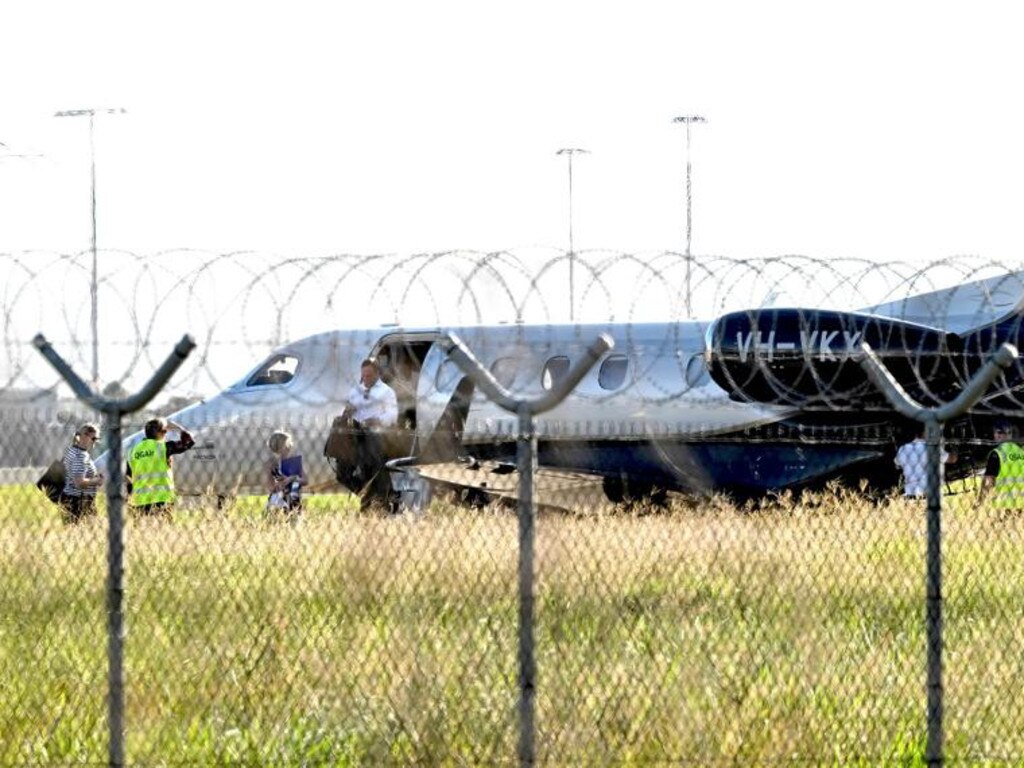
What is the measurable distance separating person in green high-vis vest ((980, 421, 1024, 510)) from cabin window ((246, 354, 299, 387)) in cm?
958

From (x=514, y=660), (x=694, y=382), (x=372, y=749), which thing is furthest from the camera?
(x=694, y=382)

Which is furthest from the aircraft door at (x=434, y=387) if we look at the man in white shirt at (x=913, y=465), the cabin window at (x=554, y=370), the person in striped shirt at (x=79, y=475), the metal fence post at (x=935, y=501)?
the metal fence post at (x=935, y=501)

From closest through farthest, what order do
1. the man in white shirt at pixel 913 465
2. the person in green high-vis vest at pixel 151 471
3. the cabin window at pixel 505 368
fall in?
the person in green high-vis vest at pixel 151 471 < the man in white shirt at pixel 913 465 < the cabin window at pixel 505 368

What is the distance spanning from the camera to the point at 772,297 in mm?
19094

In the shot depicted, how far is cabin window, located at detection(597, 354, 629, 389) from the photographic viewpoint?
23.0 metres

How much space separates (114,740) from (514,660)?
4.08 metres

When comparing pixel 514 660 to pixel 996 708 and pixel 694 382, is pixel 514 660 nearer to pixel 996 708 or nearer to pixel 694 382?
pixel 996 708

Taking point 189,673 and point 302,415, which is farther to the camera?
point 302,415

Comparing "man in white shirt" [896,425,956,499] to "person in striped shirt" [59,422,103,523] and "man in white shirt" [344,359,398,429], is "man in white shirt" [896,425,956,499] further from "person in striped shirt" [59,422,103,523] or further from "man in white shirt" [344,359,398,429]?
"person in striped shirt" [59,422,103,523]

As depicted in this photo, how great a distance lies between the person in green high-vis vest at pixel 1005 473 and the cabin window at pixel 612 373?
16.8 feet

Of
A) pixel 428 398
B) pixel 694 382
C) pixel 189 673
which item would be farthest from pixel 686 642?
pixel 428 398

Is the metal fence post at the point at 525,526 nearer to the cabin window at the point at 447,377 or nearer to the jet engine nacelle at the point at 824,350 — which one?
the jet engine nacelle at the point at 824,350

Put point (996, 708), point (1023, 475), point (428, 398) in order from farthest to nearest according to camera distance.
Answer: point (428, 398) → point (1023, 475) → point (996, 708)

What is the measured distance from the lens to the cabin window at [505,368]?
23203 millimetres
